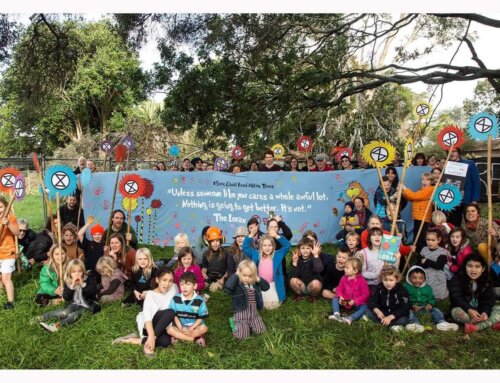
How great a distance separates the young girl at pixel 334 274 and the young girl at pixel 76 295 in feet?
8.48

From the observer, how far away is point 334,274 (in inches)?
196

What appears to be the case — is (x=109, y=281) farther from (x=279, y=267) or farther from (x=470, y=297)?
(x=470, y=297)

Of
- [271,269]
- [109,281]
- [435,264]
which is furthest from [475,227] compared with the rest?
[109,281]

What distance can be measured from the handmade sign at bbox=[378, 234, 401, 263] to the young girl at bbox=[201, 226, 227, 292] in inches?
77.8

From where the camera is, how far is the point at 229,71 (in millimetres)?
9094

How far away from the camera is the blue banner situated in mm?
7730

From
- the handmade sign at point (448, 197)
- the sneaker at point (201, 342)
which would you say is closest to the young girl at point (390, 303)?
the sneaker at point (201, 342)

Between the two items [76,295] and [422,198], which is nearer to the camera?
[76,295]

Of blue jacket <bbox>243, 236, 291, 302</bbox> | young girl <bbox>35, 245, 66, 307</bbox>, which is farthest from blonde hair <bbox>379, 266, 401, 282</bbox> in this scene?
young girl <bbox>35, 245, 66, 307</bbox>

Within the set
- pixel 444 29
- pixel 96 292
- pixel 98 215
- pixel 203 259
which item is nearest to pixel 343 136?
pixel 444 29

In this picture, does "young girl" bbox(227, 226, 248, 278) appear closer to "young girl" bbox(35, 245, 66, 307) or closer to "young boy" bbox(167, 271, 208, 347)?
"young boy" bbox(167, 271, 208, 347)

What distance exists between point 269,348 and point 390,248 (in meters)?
1.84

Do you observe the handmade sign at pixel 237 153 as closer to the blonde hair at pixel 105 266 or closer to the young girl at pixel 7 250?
the blonde hair at pixel 105 266

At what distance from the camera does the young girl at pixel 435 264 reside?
4742mm
